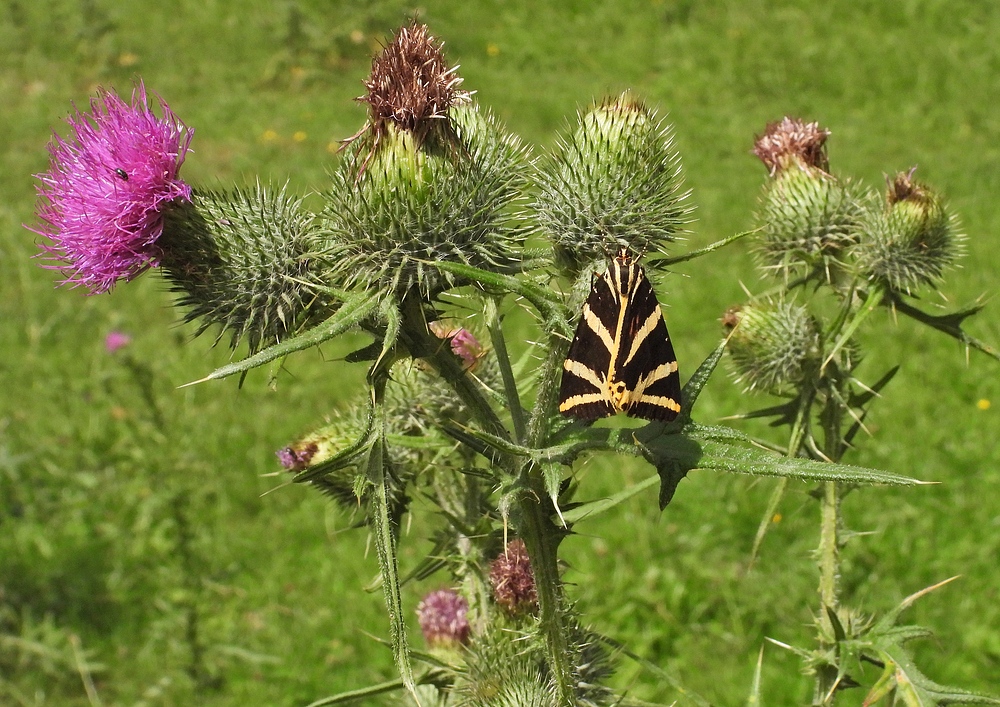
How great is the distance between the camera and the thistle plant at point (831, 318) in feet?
8.21

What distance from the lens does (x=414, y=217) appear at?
7.24ft

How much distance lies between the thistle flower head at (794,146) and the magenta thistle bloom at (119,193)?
2247 millimetres

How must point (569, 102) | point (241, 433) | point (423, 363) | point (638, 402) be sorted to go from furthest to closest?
1. point (569, 102)
2. point (241, 433)
3. point (423, 363)
4. point (638, 402)

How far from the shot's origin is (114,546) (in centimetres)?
621

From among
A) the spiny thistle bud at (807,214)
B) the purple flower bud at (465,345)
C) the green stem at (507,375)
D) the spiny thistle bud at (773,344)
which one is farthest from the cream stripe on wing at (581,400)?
the spiny thistle bud at (807,214)

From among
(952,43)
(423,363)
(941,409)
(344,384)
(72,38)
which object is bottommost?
(941,409)

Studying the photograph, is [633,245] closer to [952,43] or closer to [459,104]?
[459,104]

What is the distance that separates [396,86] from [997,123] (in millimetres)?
12135

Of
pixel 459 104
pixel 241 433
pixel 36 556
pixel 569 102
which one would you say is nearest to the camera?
pixel 459 104

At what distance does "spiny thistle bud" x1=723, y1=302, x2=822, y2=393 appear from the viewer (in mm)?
2869

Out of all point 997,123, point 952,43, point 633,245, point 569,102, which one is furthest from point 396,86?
point 952,43

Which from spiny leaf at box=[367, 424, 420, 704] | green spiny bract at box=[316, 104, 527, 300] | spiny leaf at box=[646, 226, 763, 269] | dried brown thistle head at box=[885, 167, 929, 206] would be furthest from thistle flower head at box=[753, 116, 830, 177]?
spiny leaf at box=[367, 424, 420, 704]

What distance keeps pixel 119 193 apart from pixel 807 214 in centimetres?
227

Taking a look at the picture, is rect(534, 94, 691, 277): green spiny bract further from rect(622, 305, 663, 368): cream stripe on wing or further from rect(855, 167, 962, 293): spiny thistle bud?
rect(855, 167, 962, 293): spiny thistle bud
